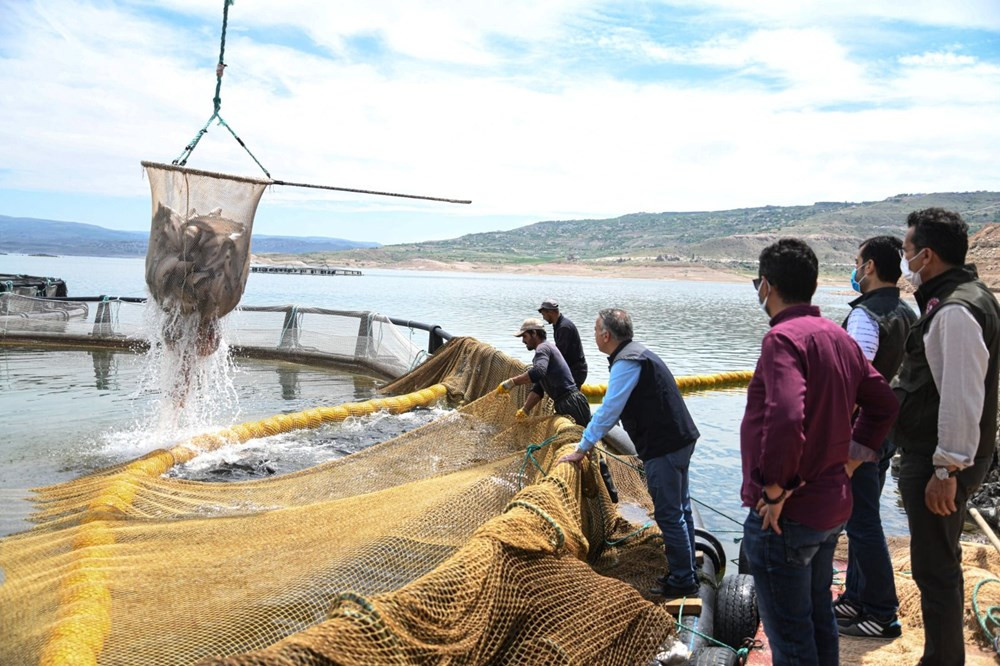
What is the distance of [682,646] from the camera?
3588 mm

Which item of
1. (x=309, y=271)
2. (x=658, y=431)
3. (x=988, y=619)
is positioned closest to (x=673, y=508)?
(x=658, y=431)

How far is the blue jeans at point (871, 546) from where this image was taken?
3.91m

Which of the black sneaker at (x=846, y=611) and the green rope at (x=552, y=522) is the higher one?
the green rope at (x=552, y=522)

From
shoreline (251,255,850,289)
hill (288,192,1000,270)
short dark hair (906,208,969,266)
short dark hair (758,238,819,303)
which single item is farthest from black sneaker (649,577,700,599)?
hill (288,192,1000,270)

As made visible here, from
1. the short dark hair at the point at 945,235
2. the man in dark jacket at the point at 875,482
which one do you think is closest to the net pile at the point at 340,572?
the man in dark jacket at the point at 875,482

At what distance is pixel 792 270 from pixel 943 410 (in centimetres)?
86

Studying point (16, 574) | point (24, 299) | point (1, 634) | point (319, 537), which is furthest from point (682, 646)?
point (24, 299)

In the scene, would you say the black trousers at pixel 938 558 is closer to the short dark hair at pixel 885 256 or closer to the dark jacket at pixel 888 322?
the dark jacket at pixel 888 322

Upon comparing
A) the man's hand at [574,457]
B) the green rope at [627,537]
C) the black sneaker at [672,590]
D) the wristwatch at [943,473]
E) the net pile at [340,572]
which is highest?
the wristwatch at [943,473]

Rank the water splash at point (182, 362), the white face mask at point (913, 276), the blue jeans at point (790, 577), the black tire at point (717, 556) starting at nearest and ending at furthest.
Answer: the blue jeans at point (790, 577) → the white face mask at point (913, 276) → the black tire at point (717, 556) → the water splash at point (182, 362)

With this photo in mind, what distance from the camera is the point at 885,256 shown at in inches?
157

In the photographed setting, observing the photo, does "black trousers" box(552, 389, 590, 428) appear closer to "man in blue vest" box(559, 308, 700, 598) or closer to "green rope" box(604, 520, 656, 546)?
"green rope" box(604, 520, 656, 546)

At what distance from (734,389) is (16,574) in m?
13.7

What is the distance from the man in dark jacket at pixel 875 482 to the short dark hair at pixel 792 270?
3.43 feet
